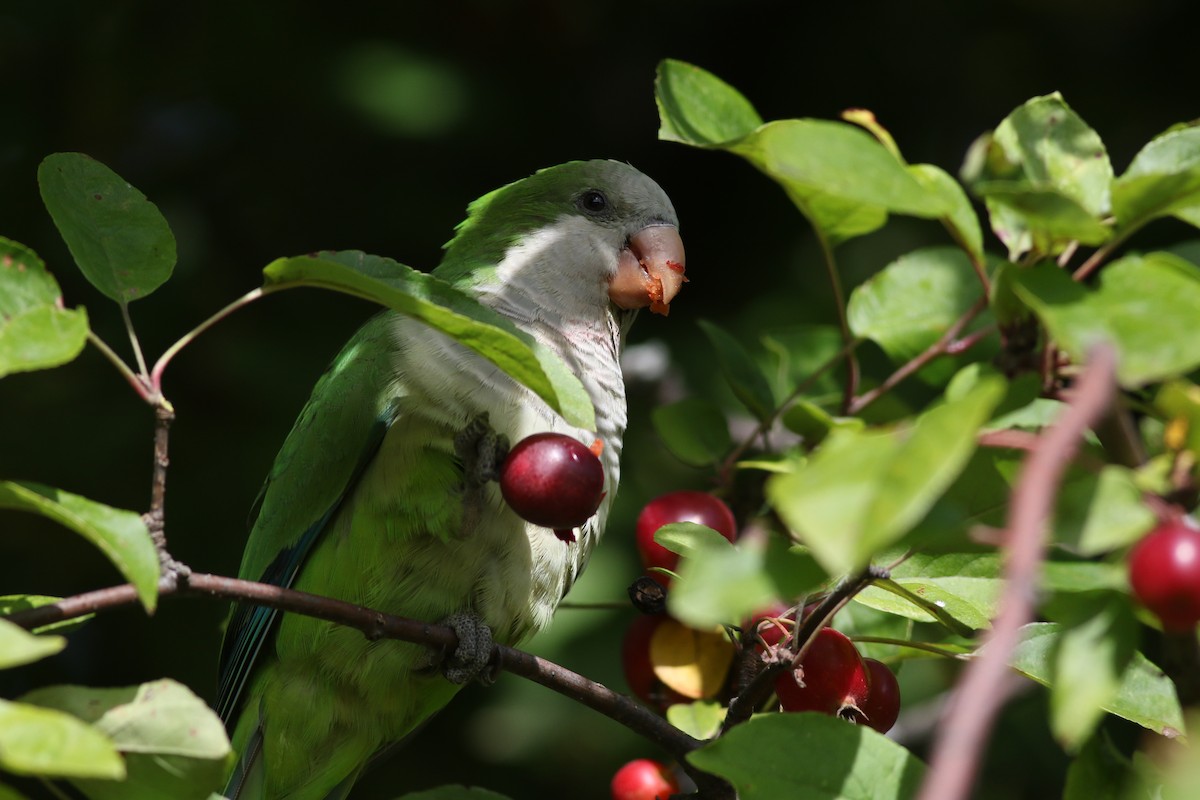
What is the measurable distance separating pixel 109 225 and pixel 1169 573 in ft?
3.81

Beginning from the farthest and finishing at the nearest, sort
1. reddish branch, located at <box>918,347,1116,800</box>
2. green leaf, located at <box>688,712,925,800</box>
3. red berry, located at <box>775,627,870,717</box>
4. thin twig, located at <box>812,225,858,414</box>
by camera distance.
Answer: thin twig, located at <box>812,225,858,414</box>, red berry, located at <box>775,627,870,717</box>, green leaf, located at <box>688,712,925,800</box>, reddish branch, located at <box>918,347,1116,800</box>

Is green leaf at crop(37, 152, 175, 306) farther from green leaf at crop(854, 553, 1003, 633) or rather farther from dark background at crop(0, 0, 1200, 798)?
dark background at crop(0, 0, 1200, 798)

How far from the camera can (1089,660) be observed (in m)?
0.94

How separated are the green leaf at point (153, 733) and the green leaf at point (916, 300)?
4.12 ft

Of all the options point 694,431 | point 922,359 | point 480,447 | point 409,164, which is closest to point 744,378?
point 694,431

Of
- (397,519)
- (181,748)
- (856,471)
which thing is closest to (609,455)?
(397,519)

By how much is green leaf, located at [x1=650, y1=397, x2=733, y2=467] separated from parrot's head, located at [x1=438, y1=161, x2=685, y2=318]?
12.3 inches

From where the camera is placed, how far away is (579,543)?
220cm

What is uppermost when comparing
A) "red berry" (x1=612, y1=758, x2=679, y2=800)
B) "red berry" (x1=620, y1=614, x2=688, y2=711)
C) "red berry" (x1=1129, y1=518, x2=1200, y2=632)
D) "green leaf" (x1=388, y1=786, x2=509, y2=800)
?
"red berry" (x1=1129, y1=518, x2=1200, y2=632)

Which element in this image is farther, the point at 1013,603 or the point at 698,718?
the point at 698,718

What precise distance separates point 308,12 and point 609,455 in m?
2.08

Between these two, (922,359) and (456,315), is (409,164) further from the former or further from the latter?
(456,315)

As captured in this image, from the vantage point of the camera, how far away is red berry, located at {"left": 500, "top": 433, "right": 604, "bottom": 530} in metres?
1.45

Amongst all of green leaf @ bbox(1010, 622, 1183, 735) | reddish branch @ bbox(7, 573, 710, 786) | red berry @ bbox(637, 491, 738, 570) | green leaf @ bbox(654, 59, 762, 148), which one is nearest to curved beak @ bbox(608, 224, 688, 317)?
red berry @ bbox(637, 491, 738, 570)
